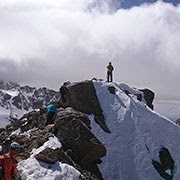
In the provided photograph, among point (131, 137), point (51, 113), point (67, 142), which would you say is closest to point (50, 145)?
point (67, 142)

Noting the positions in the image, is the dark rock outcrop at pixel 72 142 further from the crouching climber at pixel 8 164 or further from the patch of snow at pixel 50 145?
the crouching climber at pixel 8 164

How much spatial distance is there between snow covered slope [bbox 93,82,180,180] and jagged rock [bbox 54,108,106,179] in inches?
192

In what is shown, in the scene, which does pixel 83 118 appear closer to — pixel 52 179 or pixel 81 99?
pixel 81 99

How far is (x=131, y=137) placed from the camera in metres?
50.1

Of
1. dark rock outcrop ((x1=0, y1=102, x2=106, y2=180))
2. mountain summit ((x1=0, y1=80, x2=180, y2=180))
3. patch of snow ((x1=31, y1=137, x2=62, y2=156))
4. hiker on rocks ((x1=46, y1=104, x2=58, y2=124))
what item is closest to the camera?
patch of snow ((x1=31, y1=137, x2=62, y2=156))

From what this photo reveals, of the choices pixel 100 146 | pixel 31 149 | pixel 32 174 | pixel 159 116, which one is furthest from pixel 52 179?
pixel 159 116

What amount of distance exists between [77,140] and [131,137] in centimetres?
1405

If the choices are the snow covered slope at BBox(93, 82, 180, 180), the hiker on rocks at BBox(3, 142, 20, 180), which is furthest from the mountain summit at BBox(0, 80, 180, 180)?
the hiker on rocks at BBox(3, 142, 20, 180)

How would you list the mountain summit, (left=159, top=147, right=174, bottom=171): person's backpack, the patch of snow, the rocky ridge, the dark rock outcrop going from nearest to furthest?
the patch of snow → the rocky ridge → the dark rock outcrop → the mountain summit → (left=159, top=147, right=174, bottom=171): person's backpack

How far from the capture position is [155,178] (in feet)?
151

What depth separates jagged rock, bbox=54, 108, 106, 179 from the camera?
3728 cm

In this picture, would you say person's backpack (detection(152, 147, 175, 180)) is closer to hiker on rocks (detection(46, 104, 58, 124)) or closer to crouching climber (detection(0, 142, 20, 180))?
hiker on rocks (detection(46, 104, 58, 124))

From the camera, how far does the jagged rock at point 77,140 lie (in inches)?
1468

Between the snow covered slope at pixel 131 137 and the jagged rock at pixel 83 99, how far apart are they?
0.96 m
